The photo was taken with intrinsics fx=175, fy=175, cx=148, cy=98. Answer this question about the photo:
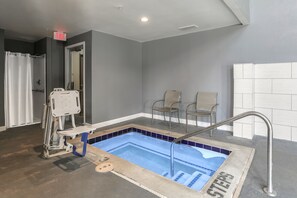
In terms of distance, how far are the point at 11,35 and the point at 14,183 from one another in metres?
4.13

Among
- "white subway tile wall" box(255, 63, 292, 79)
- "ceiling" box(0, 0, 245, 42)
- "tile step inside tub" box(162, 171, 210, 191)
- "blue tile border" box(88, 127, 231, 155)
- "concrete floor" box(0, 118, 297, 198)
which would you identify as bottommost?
"tile step inside tub" box(162, 171, 210, 191)

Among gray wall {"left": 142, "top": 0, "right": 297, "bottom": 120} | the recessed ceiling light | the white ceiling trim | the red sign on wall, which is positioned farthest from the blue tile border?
the red sign on wall

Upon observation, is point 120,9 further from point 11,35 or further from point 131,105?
point 11,35

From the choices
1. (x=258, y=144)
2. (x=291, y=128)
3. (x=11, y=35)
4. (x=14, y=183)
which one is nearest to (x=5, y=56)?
(x=11, y=35)

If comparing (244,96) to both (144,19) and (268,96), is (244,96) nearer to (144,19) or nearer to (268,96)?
(268,96)

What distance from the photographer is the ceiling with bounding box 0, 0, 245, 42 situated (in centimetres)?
266

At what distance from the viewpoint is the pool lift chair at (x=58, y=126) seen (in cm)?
242

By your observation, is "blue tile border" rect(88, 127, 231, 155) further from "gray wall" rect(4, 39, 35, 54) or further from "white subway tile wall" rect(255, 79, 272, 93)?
"gray wall" rect(4, 39, 35, 54)

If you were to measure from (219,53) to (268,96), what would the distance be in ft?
4.24

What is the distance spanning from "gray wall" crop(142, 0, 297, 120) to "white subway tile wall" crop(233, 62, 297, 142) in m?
0.24

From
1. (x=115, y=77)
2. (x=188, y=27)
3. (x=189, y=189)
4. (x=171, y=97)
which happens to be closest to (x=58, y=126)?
(x=189, y=189)

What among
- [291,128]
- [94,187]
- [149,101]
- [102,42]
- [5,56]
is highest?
[102,42]

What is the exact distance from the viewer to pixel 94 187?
1.76 meters

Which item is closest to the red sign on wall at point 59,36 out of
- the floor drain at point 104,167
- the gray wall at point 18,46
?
the gray wall at point 18,46
